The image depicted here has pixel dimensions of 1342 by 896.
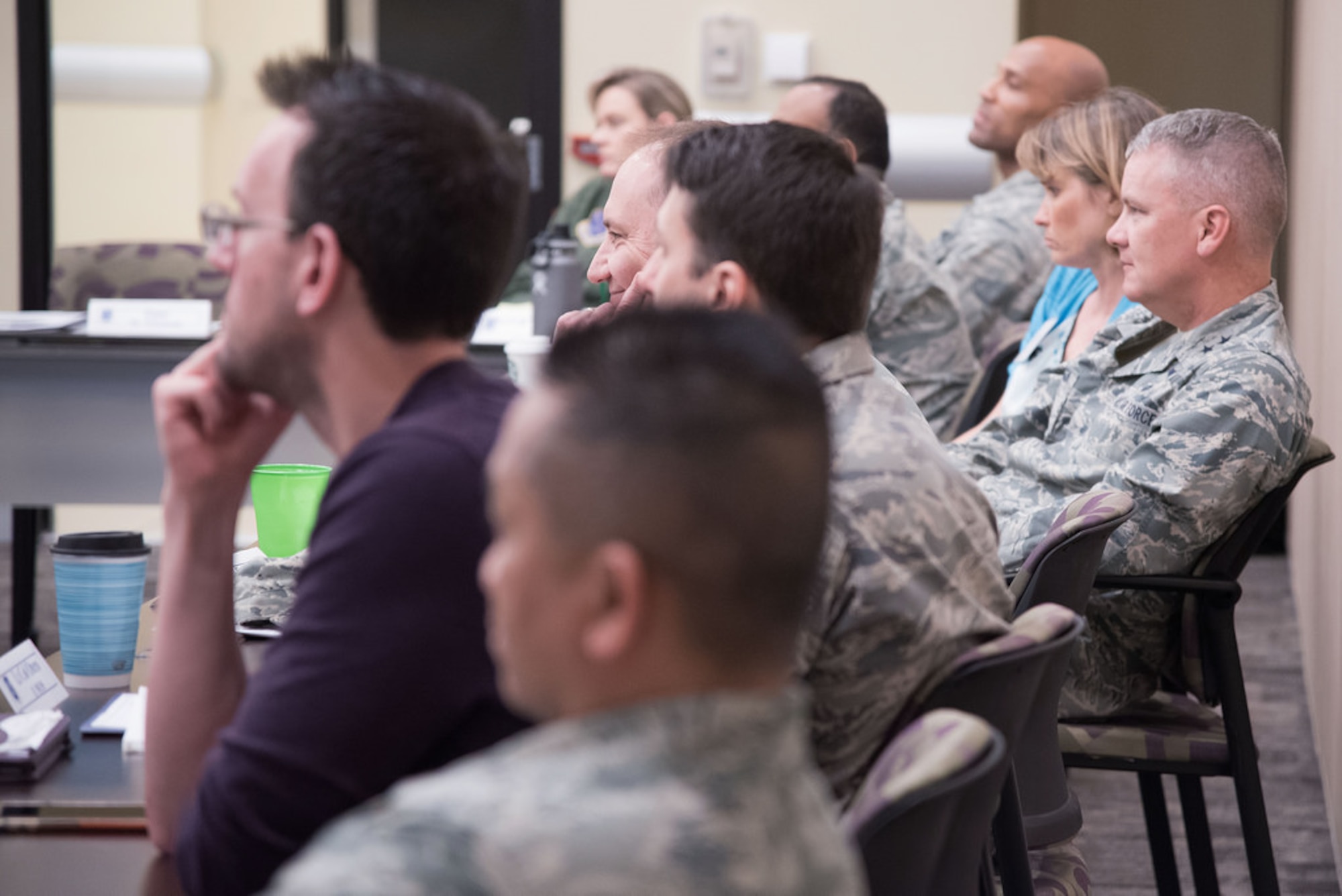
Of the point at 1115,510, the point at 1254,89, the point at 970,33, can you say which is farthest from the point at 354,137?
the point at 1254,89

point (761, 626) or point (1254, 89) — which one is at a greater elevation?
point (1254, 89)

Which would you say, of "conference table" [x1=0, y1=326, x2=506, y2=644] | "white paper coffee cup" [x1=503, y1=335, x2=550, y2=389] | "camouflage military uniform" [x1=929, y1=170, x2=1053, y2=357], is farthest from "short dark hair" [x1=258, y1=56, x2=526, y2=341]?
"camouflage military uniform" [x1=929, y1=170, x2=1053, y2=357]

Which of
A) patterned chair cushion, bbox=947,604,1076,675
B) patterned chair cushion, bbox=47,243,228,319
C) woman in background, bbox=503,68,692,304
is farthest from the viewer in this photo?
patterned chair cushion, bbox=47,243,228,319

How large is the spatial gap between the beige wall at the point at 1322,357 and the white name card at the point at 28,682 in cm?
203

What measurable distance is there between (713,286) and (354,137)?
1.27 ft

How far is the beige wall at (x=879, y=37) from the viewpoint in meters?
5.20

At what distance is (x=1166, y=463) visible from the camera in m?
2.15

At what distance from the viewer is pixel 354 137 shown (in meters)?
1.05

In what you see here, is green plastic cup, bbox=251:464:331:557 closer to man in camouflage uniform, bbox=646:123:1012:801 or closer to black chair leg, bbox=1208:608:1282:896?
man in camouflage uniform, bbox=646:123:1012:801

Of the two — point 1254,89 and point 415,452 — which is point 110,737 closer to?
point 415,452

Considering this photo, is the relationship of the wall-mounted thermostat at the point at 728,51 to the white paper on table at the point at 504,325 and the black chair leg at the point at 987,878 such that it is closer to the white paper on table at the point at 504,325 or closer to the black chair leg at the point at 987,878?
the white paper on table at the point at 504,325

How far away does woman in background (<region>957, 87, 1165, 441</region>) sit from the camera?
279cm

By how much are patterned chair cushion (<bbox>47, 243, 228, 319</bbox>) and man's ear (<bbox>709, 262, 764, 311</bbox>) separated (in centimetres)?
350

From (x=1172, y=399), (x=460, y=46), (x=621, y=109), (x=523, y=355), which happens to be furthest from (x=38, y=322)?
(x=460, y=46)
